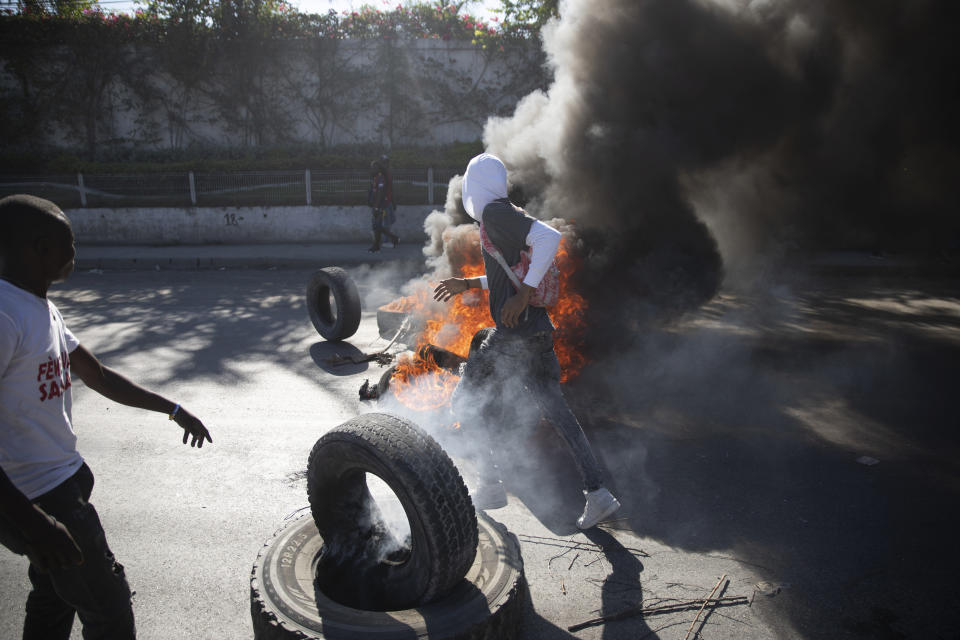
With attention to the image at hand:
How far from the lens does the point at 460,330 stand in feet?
18.4

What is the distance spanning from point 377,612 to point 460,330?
11.2ft

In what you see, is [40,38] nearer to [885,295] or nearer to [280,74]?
[280,74]

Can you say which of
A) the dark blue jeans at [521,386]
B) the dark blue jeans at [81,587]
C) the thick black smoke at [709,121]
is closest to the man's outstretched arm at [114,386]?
the dark blue jeans at [81,587]

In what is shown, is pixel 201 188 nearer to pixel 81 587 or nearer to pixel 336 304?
pixel 336 304

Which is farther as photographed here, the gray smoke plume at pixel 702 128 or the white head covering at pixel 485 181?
the gray smoke plume at pixel 702 128

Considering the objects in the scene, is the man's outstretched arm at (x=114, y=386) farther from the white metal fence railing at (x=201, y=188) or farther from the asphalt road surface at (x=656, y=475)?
the white metal fence railing at (x=201, y=188)

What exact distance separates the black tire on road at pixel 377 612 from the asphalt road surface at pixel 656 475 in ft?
0.99

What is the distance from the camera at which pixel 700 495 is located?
373 centimetres

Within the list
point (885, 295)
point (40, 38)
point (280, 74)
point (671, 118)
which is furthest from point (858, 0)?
point (40, 38)

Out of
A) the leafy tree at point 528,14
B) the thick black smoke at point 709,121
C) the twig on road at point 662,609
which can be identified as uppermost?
the leafy tree at point 528,14

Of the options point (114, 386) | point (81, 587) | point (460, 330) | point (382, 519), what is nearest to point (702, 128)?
point (460, 330)

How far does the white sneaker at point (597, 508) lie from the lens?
10.8ft

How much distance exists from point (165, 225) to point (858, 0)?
14883 millimetres

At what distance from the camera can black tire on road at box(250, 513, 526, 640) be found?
7.18 ft
